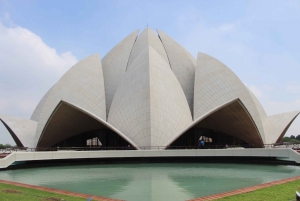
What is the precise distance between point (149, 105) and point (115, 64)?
11210 millimetres

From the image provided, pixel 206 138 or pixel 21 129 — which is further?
pixel 206 138

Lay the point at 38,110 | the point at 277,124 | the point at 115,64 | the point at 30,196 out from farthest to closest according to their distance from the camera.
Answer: the point at 38,110 < the point at 115,64 < the point at 277,124 < the point at 30,196

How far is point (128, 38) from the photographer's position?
34.7 metres

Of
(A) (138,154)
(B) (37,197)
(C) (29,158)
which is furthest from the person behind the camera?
(A) (138,154)

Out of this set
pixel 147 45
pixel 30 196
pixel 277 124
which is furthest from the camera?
pixel 147 45

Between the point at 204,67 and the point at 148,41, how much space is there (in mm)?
7427

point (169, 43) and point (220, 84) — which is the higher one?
point (169, 43)

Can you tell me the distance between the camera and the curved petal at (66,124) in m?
23.2

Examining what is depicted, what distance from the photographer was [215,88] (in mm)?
26219

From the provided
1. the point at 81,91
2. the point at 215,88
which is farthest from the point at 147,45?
the point at 215,88

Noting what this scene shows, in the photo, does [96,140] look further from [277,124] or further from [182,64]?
[277,124]

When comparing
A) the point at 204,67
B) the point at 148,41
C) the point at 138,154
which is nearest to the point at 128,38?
the point at 148,41

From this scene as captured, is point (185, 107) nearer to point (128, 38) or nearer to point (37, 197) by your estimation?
point (128, 38)

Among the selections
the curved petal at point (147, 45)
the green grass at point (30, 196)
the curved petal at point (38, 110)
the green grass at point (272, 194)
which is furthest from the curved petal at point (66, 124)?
the green grass at point (272, 194)
